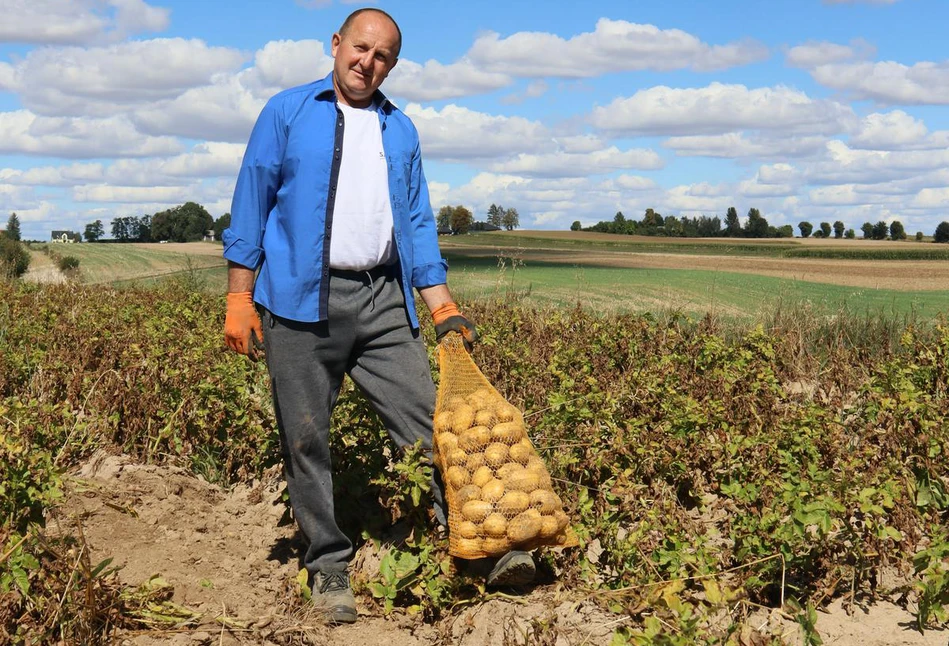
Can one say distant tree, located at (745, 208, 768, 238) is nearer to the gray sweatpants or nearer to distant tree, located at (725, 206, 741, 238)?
distant tree, located at (725, 206, 741, 238)

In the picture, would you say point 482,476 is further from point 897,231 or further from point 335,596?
point 897,231

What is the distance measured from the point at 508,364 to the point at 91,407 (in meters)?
2.65

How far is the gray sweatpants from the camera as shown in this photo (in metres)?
4.00

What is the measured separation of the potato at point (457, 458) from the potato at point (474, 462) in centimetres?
2

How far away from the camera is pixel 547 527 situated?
374 cm

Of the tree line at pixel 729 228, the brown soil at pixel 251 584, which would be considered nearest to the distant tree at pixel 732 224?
the tree line at pixel 729 228

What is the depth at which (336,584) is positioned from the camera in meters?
4.12

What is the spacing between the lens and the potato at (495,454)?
3.83 metres

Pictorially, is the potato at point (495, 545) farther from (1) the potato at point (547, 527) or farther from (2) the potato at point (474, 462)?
(2) the potato at point (474, 462)

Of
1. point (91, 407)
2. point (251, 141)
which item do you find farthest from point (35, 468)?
point (91, 407)

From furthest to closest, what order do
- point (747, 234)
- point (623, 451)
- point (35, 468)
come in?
point (747, 234) < point (623, 451) < point (35, 468)

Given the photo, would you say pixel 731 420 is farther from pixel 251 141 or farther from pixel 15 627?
pixel 15 627

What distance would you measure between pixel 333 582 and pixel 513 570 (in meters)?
0.79

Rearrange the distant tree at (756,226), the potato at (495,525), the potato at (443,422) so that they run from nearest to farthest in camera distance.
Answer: the potato at (495,525) < the potato at (443,422) < the distant tree at (756,226)
